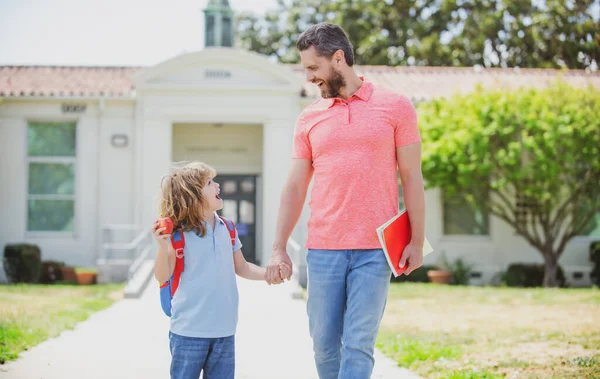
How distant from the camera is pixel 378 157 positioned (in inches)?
165

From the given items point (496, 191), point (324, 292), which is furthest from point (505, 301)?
point (324, 292)

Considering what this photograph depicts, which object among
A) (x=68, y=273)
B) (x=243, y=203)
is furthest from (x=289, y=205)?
(x=243, y=203)

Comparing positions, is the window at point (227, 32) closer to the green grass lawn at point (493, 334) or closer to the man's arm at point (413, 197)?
the green grass lawn at point (493, 334)

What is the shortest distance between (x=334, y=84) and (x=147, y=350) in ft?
14.4

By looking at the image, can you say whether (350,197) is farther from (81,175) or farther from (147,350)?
(81,175)

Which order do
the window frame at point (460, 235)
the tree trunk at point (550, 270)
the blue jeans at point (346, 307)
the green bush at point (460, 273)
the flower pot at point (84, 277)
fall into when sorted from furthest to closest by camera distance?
the window frame at point (460, 235), the green bush at point (460, 273), the tree trunk at point (550, 270), the flower pot at point (84, 277), the blue jeans at point (346, 307)

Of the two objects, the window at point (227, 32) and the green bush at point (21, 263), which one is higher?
the window at point (227, 32)

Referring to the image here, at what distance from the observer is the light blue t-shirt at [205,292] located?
13.4 ft

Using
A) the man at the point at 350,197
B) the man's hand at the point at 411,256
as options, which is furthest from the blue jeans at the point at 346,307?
the man's hand at the point at 411,256

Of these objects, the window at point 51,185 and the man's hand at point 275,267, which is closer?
the man's hand at point 275,267

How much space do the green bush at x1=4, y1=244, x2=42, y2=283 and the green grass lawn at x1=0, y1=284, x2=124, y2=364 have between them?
2.95ft

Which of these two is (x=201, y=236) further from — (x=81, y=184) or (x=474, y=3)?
(x=474, y=3)

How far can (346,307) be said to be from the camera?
4.21 m

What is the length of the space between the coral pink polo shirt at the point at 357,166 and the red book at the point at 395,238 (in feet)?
0.18
